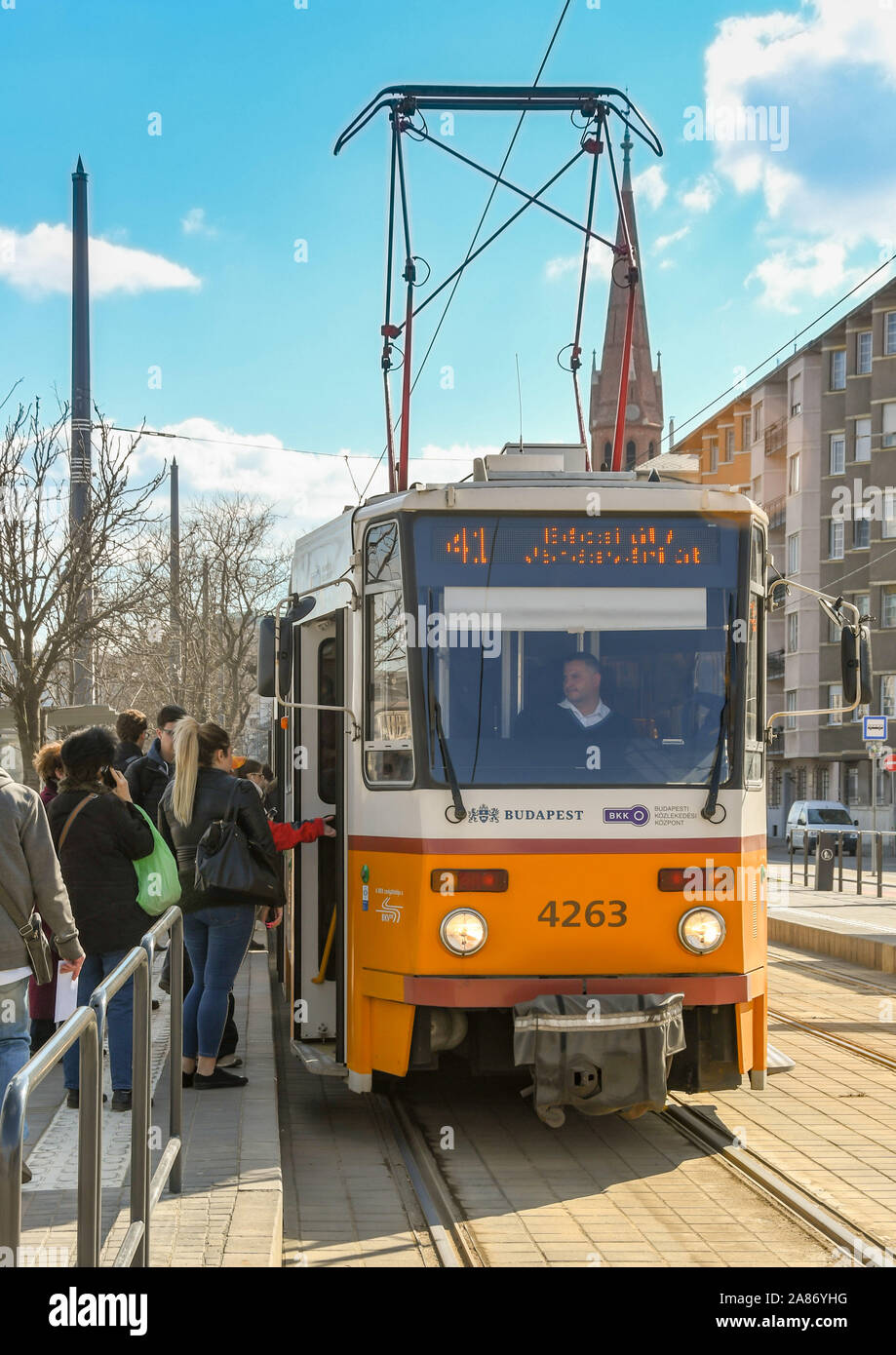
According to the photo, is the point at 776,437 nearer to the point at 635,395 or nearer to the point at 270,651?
the point at 635,395

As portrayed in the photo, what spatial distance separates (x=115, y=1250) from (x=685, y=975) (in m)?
3.79

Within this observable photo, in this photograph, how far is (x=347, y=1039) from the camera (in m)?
8.08

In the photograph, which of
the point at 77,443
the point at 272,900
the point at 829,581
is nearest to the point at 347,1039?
the point at 272,900

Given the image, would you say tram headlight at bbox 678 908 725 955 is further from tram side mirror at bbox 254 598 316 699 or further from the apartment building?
the apartment building

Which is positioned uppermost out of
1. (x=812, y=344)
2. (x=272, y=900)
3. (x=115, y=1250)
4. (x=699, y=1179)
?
(x=812, y=344)

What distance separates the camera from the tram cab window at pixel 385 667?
7758 millimetres

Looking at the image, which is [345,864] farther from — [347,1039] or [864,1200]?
[864,1200]

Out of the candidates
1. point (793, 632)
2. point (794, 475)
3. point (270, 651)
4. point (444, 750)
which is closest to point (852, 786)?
point (793, 632)

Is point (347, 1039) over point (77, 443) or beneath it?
beneath

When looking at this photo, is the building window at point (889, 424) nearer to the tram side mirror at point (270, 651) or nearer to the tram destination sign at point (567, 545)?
the tram side mirror at point (270, 651)

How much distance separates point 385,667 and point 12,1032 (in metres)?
2.85

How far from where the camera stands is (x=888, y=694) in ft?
198

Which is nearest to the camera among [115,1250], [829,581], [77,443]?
[115,1250]
